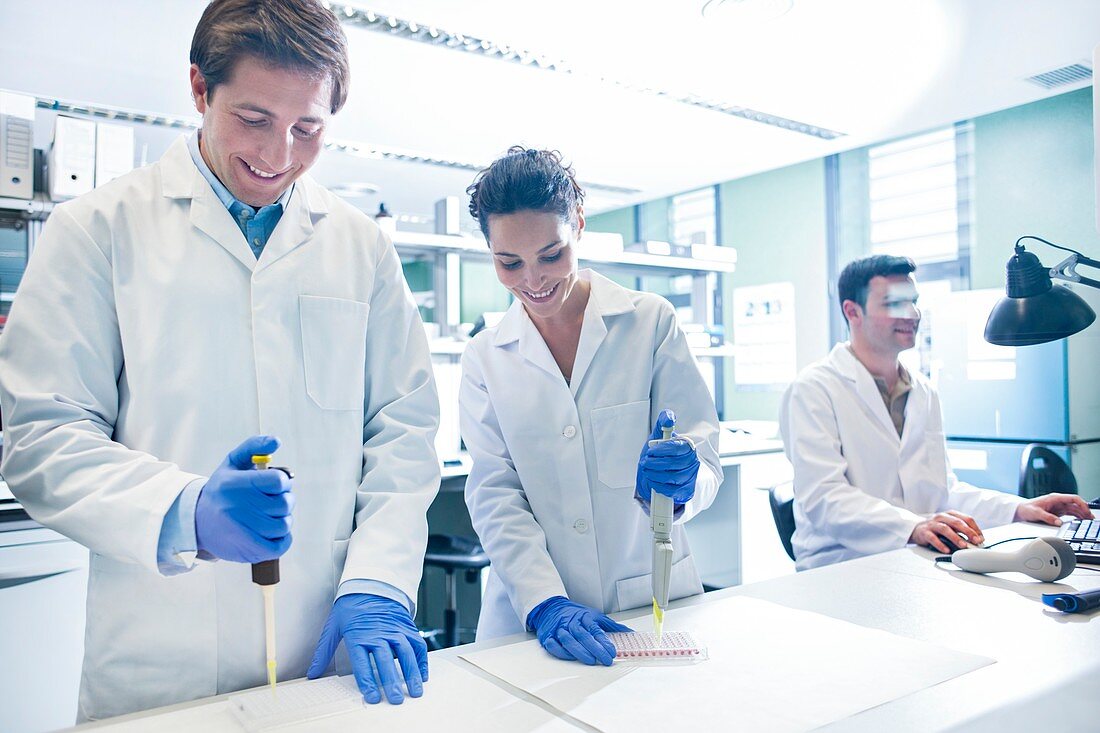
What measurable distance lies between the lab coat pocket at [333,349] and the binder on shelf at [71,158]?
1.87 m

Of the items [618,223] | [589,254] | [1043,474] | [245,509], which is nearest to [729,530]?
[1043,474]

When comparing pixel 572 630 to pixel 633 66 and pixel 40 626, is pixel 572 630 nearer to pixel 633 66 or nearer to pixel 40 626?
pixel 40 626

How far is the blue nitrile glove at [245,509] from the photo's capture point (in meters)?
0.82

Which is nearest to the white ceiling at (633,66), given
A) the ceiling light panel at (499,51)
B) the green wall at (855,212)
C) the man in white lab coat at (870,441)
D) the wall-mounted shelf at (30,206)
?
the ceiling light panel at (499,51)

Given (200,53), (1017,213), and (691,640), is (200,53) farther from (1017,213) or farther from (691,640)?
(1017,213)

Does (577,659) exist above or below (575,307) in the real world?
below

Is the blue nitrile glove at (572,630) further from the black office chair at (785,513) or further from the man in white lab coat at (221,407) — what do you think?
the black office chair at (785,513)

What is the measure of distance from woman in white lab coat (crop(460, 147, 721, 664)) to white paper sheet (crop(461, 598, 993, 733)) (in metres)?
0.23

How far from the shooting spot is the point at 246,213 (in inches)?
43.5

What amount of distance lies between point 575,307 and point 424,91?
2.81m

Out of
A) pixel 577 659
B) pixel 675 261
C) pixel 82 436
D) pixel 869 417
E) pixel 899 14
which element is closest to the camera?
pixel 82 436

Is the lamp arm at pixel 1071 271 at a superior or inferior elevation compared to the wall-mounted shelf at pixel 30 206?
inferior

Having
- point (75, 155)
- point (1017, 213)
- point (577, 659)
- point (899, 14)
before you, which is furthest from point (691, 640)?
point (1017, 213)

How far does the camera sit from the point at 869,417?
81.4 inches
